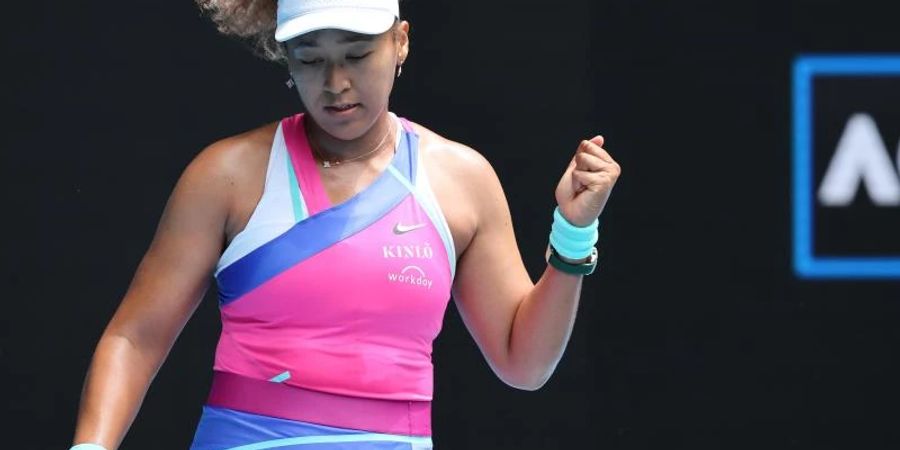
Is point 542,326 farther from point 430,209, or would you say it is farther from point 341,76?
point 341,76

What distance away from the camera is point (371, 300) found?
7.66ft

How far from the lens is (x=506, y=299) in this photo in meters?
2.55

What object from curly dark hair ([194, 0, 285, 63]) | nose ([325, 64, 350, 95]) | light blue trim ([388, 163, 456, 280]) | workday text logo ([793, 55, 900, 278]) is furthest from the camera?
workday text logo ([793, 55, 900, 278])

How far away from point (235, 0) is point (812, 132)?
5.15ft

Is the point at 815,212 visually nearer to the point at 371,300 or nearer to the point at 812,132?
the point at 812,132

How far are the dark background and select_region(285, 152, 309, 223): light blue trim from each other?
1.17 meters

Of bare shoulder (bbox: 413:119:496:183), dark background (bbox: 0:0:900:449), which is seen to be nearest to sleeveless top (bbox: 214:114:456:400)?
bare shoulder (bbox: 413:119:496:183)

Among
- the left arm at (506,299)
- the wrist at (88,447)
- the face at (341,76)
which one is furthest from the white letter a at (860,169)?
the wrist at (88,447)

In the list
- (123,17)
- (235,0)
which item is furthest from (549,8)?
(235,0)

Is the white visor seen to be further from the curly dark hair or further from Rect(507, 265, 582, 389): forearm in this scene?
Rect(507, 265, 582, 389): forearm

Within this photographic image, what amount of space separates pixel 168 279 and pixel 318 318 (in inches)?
8.8

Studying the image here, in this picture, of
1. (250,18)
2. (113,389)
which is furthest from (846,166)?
(113,389)

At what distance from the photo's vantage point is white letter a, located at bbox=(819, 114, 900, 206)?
3.61m

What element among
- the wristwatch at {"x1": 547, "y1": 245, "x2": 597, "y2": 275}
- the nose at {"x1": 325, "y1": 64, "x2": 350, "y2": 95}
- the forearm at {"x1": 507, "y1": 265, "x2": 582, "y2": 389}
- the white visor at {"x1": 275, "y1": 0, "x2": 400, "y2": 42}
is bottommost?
the forearm at {"x1": 507, "y1": 265, "x2": 582, "y2": 389}
